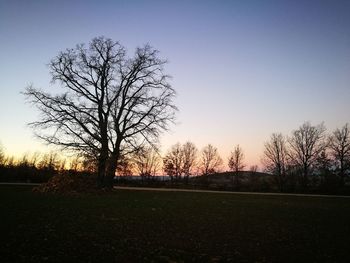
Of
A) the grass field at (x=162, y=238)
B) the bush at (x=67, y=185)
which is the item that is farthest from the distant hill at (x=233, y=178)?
the grass field at (x=162, y=238)

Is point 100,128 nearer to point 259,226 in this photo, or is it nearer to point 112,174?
point 112,174

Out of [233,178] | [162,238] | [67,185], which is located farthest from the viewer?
[233,178]

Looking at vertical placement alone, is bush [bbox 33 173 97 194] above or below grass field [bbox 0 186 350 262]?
above

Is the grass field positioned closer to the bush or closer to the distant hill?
the bush

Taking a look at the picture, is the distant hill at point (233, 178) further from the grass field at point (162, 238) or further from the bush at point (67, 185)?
the grass field at point (162, 238)

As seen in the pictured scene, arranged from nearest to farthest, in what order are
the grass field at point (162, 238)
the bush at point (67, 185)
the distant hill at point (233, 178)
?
1. the grass field at point (162, 238)
2. the bush at point (67, 185)
3. the distant hill at point (233, 178)

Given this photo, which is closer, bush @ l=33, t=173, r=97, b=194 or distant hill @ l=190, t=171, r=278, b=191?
bush @ l=33, t=173, r=97, b=194

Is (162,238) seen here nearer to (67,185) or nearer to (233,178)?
(67,185)

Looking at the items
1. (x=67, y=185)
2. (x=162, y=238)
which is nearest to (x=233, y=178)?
(x=67, y=185)

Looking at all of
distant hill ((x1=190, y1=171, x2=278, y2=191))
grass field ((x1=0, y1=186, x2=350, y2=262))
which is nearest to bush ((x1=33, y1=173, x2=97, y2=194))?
grass field ((x1=0, y1=186, x2=350, y2=262))

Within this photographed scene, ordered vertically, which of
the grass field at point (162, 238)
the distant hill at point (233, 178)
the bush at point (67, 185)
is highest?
the distant hill at point (233, 178)

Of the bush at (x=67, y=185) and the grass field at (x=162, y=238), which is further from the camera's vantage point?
the bush at (x=67, y=185)

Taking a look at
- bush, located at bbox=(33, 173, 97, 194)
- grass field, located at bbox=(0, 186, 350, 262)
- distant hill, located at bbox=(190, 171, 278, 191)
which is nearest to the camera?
grass field, located at bbox=(0, 186, 350, 262)

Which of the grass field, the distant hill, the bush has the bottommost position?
the grass field
